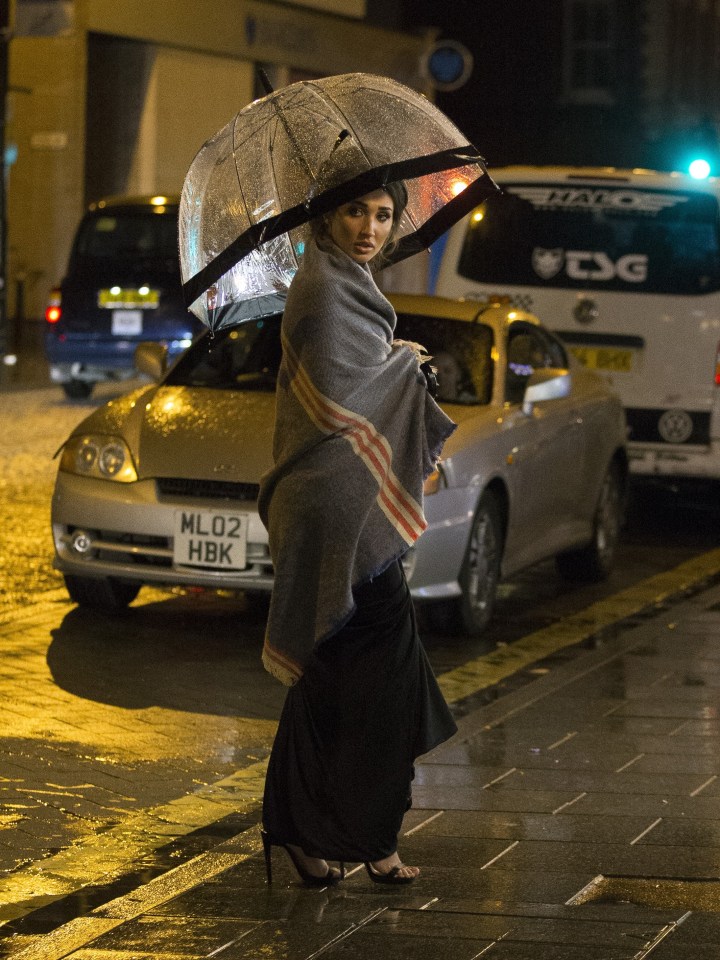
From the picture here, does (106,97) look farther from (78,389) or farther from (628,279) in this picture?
(628,279)

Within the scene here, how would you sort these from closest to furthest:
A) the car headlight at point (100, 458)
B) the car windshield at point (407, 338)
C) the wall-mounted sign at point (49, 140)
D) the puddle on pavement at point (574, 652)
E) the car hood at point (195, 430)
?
the puddle on pavement at point (574, 652)
the car hood at point (195, 430)
the car headlight at point (100, 458)
the car windshield at point (407, 338)
the wall-mounted sign at point (49, 140)

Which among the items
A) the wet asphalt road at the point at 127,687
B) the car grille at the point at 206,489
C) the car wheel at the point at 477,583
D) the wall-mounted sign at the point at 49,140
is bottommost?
the wet asphalt road at the point at 127,687

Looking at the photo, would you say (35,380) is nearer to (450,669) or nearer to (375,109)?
(450,669)

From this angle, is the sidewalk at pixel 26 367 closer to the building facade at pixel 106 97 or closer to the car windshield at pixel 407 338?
the building facade at pixel 106 97

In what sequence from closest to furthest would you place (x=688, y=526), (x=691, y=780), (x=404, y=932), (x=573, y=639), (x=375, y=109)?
(x=404, y=932) < (x=375, y=109) < (x=691, y=780) < (x=573, y=639) < (x=688, y=526)

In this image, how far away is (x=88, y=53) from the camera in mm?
31109

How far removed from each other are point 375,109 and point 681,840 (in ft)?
7.00

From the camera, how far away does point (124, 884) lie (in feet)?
16.9

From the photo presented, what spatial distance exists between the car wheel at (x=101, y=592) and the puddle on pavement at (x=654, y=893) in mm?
4238

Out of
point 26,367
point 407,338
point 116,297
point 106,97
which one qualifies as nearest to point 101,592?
point 407,338

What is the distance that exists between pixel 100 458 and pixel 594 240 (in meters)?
4.93

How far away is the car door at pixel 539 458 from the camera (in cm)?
933

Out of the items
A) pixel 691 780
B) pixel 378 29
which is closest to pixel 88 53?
pixel 378 29

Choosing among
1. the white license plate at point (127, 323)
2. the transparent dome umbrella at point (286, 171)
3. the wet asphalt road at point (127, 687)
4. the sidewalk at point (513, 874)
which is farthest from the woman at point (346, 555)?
the white license plate at point (127, 323)
